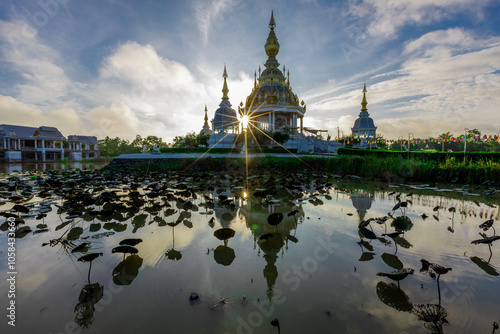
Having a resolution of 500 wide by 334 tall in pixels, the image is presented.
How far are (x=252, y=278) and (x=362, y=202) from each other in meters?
4.85

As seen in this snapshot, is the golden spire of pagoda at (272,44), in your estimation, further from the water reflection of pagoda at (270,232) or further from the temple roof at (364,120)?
the water reflection of pagoda at (270,232)

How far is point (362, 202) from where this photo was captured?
626 cm

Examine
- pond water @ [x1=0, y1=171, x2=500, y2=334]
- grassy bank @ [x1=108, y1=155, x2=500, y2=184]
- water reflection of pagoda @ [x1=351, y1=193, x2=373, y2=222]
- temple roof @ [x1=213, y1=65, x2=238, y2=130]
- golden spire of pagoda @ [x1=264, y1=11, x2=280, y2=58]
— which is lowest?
pond water @ [x1=0, y1=171, x2=500, y2=334]

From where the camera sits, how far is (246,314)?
2006mm

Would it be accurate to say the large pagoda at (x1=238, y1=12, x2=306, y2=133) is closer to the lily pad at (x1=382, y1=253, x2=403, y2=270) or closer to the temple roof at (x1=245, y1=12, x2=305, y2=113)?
the temple roof at (x1=245, y1=12, x2=305, y2=113)

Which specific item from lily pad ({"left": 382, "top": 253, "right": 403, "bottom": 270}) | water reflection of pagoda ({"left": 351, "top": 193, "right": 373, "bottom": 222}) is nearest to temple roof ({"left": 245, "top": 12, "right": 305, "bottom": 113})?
water reflection of pagoda ({"left": 351, "top": 193, "right": 373, "bottom": 222})

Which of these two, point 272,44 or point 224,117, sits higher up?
point 272,44

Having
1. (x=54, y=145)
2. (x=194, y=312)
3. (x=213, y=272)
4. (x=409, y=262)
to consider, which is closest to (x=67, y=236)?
(x=213, y=272)

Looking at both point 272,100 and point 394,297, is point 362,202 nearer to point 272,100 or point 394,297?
point 394,297

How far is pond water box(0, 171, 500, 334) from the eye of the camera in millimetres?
1940

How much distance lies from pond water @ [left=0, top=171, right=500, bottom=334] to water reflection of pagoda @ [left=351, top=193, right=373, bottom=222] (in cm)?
68

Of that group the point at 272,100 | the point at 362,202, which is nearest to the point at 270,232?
the point at 362,202

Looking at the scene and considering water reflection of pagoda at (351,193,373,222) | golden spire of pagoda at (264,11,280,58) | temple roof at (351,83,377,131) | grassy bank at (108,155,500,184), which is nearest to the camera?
water reflection of pagoda at (351,193,373,222)

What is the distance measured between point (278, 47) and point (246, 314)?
153 ft
